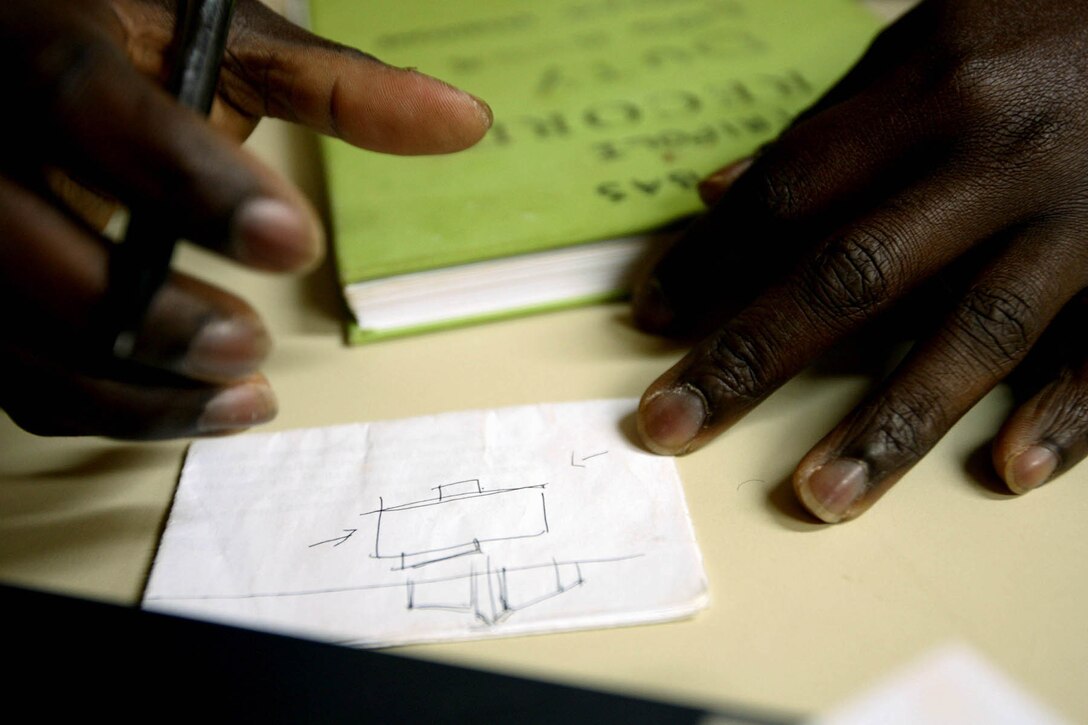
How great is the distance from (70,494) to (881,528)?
582 mm

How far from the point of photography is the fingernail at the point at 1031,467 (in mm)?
538

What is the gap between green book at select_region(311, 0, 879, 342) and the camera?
0.72 m

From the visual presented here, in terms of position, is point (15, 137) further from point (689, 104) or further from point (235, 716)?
point (689, 104)

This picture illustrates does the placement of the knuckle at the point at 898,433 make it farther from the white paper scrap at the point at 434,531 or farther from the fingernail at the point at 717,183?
the fingernail at the point at 717,183

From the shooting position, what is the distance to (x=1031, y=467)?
21.2 inches

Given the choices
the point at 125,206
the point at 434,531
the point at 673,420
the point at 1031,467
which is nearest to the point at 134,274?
the point at 125,206

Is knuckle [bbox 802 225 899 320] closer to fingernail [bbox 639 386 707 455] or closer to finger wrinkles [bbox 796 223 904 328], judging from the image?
finger wrinkles [bbox 796 223 904 328]

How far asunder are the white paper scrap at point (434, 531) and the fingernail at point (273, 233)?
220mm

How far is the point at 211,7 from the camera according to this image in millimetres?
538

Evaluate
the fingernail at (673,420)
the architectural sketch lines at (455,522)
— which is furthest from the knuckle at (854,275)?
the architectural sketch lines at (455,522)

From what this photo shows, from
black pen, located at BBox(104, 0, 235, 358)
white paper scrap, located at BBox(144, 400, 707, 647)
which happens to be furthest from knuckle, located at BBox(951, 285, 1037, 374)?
black pen, located at BBox(104, 0, 235, 358)

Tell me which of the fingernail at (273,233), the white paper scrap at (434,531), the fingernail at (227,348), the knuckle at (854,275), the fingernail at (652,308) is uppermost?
the fingernail at (273,233)

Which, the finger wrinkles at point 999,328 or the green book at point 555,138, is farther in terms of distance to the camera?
the green book at point 555,138

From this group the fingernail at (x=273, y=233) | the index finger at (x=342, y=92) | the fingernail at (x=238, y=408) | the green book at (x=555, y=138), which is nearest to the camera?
the fingernail at (x=273, y=233)
